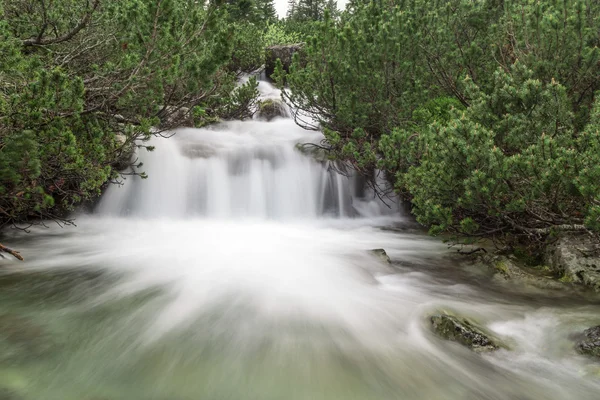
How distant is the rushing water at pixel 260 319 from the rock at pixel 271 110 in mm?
6818

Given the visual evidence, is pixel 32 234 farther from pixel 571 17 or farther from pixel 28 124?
pixel 571 17

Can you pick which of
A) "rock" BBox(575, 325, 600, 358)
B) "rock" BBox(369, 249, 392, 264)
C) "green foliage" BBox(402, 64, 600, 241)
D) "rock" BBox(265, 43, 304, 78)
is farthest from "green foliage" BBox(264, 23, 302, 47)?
"rock" BBox(575, 325, 600, 358)

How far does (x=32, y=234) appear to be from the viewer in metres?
6.29

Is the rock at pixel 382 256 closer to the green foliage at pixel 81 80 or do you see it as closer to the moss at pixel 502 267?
the moss at pixel 502 267

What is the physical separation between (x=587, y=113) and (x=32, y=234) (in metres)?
8.90

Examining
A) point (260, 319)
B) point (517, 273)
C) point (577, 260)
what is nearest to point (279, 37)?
point (517, 273)

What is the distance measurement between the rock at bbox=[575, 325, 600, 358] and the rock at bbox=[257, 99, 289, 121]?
1151cm

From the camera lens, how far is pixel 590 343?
9.62 ft

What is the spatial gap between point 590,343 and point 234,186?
7289 millimetres

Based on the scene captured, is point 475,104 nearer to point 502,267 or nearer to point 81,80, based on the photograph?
point 502,267

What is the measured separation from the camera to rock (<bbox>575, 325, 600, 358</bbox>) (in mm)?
2859

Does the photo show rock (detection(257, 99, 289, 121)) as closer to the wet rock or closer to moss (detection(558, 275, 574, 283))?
the wet rock

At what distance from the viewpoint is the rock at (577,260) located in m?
4.26

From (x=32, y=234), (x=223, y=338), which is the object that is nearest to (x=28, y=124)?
(x=223, y=338)
